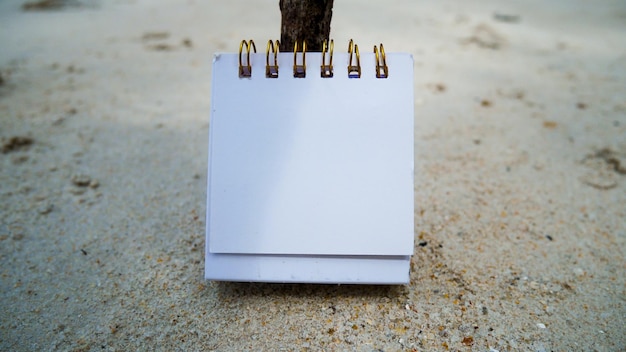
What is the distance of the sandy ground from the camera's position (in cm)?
109

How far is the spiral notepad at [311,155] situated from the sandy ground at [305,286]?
183 mm

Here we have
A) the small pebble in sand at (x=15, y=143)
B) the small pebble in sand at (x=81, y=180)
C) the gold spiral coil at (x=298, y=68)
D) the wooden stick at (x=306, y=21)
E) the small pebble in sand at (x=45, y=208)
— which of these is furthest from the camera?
the small pebble in sand at (x=15, y=143)

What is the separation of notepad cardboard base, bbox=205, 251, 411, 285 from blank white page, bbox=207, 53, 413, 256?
0.03 metres

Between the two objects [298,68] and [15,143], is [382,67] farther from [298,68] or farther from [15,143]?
[15,143]

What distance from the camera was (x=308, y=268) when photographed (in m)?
1.06

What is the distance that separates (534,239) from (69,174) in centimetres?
173

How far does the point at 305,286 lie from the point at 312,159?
37cm

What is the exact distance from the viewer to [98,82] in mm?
2504

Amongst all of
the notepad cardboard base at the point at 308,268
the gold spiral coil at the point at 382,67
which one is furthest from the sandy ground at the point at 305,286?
the gold spiral coil at the point at 382,67

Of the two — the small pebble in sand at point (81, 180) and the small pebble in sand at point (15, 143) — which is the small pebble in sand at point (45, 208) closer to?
the small pebble in sand at point (81, 180)

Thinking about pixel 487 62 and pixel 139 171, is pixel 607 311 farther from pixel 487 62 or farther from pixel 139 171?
pixel 487 62

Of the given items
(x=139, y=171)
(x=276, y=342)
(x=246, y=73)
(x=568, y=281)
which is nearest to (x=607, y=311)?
(x=568, y=281)

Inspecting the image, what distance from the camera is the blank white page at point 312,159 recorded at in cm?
105

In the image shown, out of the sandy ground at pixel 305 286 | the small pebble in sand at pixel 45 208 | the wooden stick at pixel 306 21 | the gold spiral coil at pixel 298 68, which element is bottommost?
the small pebble in sand at pixel 45 208
